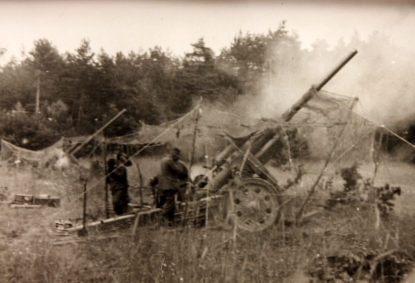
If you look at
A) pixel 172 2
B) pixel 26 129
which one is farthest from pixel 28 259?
pixel 172 2

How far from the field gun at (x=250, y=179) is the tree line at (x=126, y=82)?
58 centimetres

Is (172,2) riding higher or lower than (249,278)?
higher

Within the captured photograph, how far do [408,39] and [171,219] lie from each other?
155 inches

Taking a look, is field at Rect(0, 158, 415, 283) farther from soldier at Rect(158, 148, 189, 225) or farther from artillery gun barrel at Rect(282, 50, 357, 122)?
artillery gun barrel at Rect(282, 50, 357, 122)

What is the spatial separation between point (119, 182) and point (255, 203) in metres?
1.96

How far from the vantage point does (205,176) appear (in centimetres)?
437

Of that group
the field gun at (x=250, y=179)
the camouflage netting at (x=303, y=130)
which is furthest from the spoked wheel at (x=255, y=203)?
the camouflage netting at (x=303, y=130)

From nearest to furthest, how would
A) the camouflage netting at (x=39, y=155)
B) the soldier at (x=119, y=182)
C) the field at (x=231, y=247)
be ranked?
the field at (x=231, y=247) < the camouflage netting at (x=39, y=155) < the soldier at (x=119, y=182)

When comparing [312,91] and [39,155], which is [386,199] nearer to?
[312,91]

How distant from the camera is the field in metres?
4.02

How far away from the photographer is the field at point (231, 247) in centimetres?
402

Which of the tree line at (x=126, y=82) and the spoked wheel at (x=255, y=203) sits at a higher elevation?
the tree line at (x=126, y=82)

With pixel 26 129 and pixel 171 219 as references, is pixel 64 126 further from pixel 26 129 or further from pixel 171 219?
pixel 171 219

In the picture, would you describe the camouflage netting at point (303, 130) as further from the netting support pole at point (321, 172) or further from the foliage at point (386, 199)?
the foliage at point (386, 199)
